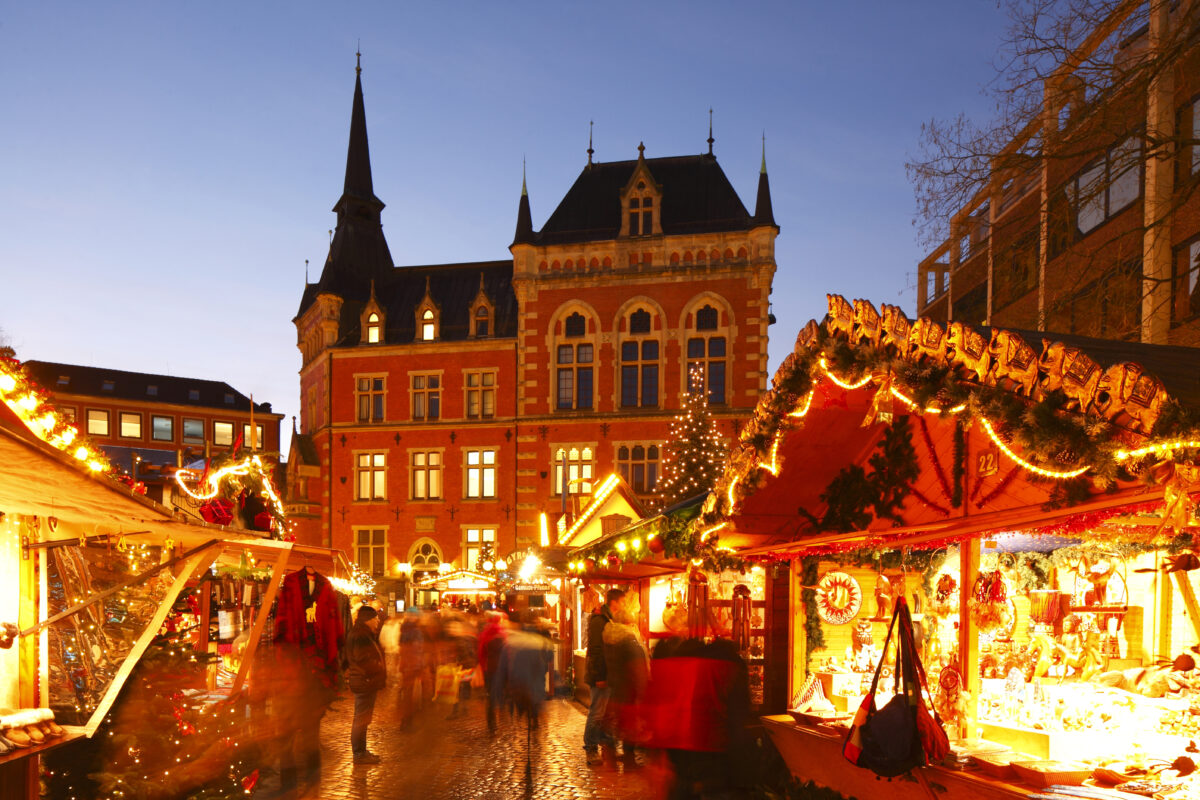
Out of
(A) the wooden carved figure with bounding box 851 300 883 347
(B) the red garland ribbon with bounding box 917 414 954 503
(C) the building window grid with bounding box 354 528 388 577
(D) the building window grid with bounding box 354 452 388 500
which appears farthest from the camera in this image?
(D) the building window grid with bounding box 354 452 388 500

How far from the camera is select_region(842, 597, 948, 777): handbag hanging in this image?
5777 mm

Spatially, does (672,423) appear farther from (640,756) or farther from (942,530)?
(942,530)

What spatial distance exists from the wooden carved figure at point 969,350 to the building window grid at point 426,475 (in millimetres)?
33403

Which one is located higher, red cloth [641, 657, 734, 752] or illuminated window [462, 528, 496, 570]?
red cloth [641, 657, 734, 752]

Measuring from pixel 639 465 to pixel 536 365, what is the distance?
5320 mm

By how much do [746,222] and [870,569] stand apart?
26.7 meters

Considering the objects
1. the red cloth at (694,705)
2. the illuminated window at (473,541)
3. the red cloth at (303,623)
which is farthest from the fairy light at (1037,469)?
the illuminated window at (473,541)

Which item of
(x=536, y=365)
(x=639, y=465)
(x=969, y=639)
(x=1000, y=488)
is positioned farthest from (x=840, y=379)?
(x=536, y=365)

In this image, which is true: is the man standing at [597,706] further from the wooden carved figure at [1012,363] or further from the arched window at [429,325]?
the arched window at [429,325]

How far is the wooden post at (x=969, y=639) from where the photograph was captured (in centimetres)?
655

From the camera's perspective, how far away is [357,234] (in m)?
43.6

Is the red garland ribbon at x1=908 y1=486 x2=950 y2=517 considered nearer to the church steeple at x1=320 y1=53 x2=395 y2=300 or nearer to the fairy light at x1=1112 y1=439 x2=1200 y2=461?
the fairy light at x1=1112 y1=439 x2=1200 y2=461

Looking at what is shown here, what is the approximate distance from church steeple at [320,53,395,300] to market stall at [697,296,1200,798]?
35.0 m

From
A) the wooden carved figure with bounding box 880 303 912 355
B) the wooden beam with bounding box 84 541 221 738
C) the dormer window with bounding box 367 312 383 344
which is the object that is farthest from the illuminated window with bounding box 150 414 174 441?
the wooden carved figure with bounding box 880 303 912 355
